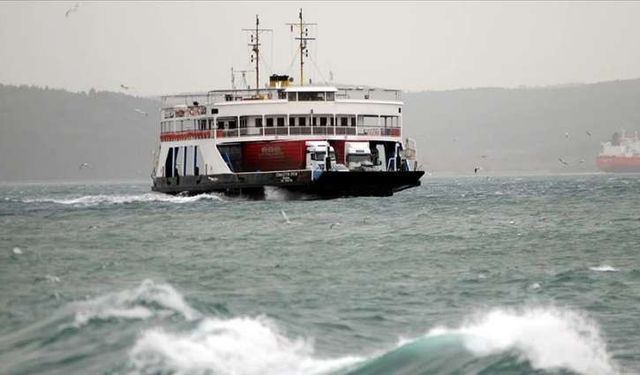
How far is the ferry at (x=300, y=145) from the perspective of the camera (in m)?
76.3

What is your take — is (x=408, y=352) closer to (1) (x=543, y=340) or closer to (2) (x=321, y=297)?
(1) (x=543, y=340)

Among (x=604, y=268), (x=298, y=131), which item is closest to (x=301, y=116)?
(x=298, y=131)

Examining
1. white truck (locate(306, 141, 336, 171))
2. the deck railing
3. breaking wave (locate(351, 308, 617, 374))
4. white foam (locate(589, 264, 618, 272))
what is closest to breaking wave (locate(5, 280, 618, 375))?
breaking wave (locate(351, 308, 617, 374))

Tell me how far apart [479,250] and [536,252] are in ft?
6.20

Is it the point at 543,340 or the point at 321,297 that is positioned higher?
the point at 543,340

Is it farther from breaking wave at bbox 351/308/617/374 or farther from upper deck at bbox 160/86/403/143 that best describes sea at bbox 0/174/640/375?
upper deck at bbox 160/86/403/143

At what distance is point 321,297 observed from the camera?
29.7 metres

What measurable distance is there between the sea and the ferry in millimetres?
18816

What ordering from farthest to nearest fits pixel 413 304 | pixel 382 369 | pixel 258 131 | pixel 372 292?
pixel 258 131 → pixel 372 292 → pixel 413 304 → pixel 382 369

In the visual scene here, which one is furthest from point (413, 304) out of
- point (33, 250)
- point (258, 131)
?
point (258, 131)

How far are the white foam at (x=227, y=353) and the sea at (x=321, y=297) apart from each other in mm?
36

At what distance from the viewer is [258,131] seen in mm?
80812

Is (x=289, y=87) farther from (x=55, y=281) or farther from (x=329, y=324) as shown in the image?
(x=329, y=324)

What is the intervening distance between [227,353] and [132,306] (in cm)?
422
